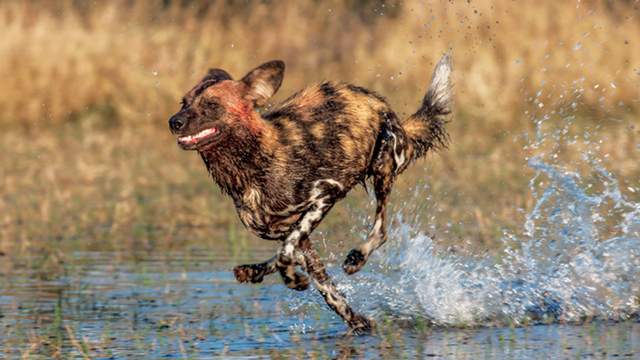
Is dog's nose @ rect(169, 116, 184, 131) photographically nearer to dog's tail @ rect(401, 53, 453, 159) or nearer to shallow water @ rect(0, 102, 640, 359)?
shallow water @ rect(0, 102, 640, 359)

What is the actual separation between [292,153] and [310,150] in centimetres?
15

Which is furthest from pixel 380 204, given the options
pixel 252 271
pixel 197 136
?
pixel 197 136

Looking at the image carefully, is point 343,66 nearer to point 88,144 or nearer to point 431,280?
point 88,144

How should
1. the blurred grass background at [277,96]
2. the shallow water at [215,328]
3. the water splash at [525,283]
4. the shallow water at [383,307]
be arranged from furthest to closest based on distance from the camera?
the blurred grass background at [277,96], the water splash at [525,283], the shallow water at [383,307], the shallow water at [215,328]

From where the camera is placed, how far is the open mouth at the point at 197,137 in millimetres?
7695

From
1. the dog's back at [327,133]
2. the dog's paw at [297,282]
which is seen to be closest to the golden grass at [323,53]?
the dog's back at [327,133]

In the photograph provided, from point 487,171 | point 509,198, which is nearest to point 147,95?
point 487,171

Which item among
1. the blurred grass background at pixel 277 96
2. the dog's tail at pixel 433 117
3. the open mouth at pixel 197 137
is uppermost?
the blurred grass background at pixel 277 96

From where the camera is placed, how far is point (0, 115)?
18.6 m

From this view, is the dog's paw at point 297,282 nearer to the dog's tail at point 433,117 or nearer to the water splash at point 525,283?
the water splash at point 525,283

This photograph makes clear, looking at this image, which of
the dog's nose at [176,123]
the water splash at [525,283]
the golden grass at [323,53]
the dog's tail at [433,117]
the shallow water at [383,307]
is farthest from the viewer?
the golden grass at [323,53]

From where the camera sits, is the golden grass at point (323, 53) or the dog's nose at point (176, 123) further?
the golden grass at point (323, 53)

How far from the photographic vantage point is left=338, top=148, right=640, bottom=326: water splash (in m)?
8.34

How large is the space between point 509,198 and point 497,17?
6194 millimetres
